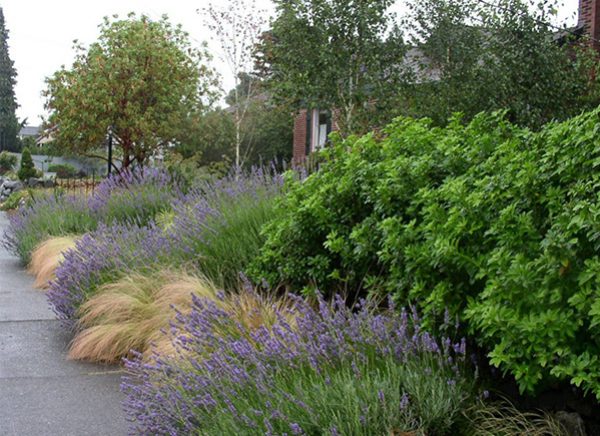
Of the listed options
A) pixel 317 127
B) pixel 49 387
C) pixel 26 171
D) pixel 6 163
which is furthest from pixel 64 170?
pixel 49 387

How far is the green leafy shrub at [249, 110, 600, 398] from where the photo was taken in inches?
125

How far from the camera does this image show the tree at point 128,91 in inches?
995

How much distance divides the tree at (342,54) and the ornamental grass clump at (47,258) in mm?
7239

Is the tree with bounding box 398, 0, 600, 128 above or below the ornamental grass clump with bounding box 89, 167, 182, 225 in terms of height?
above

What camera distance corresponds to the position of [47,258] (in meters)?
9.91

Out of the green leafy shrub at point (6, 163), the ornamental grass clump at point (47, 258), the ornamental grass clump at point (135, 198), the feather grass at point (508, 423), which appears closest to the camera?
A: the feather grass at point (508, 423)

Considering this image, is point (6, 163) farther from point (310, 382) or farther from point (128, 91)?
point (310, 382)

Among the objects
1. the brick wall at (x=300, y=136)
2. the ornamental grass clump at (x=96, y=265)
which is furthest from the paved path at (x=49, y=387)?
the brick wall at (x=300, y=136)

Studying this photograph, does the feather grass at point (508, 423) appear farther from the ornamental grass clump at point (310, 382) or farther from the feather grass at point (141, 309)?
the feather grass at point (141, 309)

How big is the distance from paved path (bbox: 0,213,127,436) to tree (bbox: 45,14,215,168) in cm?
1858

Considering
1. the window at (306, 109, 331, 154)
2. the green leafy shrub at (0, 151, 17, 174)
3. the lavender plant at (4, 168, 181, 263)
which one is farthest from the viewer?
the green leafy shrub at (0, 151, 17, 174)

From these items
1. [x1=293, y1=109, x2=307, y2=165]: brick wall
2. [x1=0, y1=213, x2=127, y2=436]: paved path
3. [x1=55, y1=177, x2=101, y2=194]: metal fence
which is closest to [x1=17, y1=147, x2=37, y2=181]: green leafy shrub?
[x1=55, y1=177, x2=101, y2=194]: metal fence

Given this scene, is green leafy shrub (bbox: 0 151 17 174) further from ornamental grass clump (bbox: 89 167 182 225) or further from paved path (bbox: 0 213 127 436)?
paved path (bbox: 0 213 127 436)

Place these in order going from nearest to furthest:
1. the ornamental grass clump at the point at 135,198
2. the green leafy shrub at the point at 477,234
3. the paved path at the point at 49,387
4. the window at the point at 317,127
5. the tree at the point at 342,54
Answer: the green leafy shrub at the point at 477,234
the paved path at the point at 49,387
the ornamental grass clump at the point at 135,198
the tree at the point at 342,54
the window at the point at 317,127
